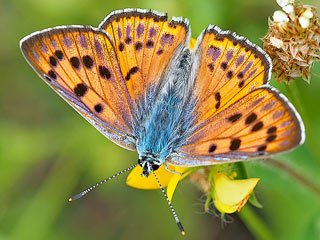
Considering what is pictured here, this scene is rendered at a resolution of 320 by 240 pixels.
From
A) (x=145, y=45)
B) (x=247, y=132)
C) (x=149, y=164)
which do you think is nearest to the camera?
(x=247, y=132)

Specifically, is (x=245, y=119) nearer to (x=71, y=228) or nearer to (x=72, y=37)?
(x=72, y=37)

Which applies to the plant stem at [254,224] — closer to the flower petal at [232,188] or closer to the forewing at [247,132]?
the flower petal at [232,188]

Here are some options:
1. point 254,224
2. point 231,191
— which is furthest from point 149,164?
point 254,224

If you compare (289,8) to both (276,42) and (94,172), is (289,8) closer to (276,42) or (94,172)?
(276,42)

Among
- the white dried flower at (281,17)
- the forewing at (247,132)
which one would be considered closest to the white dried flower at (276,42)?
the white dried flower at (281,17)

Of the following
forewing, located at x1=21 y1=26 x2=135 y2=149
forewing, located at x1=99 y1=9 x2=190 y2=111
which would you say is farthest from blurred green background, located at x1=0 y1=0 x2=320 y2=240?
forewing, located at x1=21 y1=26 x2=135 y2=149

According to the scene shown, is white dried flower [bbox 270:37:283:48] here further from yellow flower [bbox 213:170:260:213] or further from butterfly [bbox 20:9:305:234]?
yellow flower [bbox 213:170:260:213]

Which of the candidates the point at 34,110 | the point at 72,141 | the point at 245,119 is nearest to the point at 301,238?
the point at 245,119
